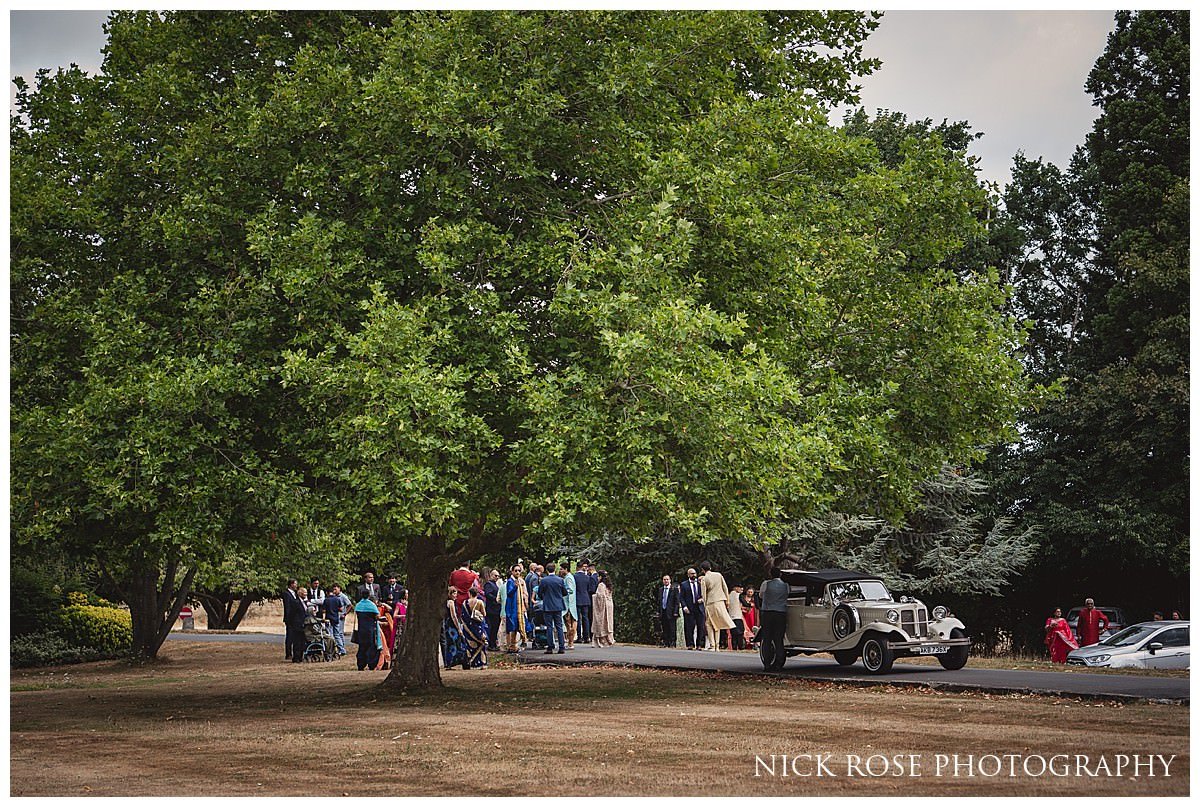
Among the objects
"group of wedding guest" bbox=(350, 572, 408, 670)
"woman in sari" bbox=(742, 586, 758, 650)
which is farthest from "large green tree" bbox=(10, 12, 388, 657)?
"woman in sari" bbox=(742, 586, 758, 650)

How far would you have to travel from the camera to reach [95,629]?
33.2 metres

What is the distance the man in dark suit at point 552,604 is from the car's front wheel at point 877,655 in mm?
8293

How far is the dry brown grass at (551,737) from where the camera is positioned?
11.6 metres

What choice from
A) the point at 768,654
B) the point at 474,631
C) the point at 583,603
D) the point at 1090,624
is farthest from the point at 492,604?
the point at 1090,624

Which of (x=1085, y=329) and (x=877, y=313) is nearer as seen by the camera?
(x=877, y=313)

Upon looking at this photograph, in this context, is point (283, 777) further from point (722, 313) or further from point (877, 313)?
point (877, 313)

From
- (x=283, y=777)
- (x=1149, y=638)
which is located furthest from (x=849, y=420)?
(x=1149, y=638)

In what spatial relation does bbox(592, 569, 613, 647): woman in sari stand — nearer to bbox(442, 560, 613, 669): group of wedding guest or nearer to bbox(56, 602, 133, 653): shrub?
bbox(442, 560, 613, 669): group of wedding guest

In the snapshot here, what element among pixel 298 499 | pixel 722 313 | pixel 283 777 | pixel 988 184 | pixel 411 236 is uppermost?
pixel 988 184

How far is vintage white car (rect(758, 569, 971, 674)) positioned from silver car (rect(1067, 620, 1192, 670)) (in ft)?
23.6

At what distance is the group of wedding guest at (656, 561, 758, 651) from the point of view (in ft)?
97.3

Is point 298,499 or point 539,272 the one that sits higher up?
point 539,272

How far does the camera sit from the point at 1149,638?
28.5 metres

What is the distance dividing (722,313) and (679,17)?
435 centimetres
